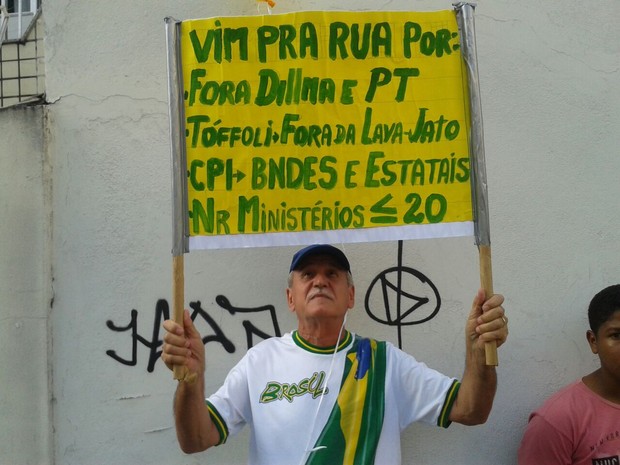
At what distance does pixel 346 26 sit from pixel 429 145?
521mm

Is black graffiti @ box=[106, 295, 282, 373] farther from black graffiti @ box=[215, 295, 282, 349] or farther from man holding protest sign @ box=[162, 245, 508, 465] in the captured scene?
man holding protest sign @ box=[162, 245, 508, 465]

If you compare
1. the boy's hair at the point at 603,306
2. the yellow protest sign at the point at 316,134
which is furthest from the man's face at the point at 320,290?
the boy's hair at the point at 603,306

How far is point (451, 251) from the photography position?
3.82 m

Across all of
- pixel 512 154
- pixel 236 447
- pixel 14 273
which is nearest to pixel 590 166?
pixel 512 154

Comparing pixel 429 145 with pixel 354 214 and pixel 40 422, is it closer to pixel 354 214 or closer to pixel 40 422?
pixel 354 214

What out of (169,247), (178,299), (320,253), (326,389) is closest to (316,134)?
(320,253)

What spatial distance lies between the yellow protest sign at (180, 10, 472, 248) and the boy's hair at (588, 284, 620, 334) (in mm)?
933

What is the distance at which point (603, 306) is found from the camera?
3.52 m

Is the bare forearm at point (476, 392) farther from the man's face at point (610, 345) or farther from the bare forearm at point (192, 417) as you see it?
the bare forearm at point (192, 417)

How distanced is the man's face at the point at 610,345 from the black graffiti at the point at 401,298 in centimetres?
71

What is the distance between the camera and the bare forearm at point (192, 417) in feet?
9.45

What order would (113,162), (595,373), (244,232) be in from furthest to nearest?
1. (113,162)
2. (595,373)
3. (244,232)

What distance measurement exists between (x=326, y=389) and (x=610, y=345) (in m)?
1.23

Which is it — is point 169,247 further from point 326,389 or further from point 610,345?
point 610,345
